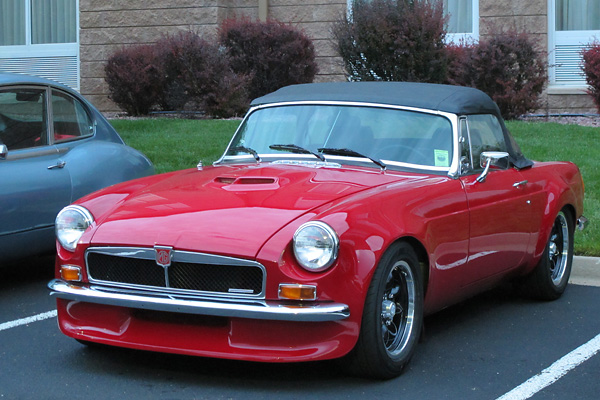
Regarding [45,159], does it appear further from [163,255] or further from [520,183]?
[520,183]

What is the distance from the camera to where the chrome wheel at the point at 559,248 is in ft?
21.1

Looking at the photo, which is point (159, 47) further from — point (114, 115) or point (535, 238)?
point (535, 238)

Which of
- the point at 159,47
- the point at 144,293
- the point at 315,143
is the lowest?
the point at 144,293

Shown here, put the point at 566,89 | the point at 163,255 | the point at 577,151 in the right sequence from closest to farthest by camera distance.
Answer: the point at 163,255 < the point at 577,151 < the point at 566,89

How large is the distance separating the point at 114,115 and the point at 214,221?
1276cm

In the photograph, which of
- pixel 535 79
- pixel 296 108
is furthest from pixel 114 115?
pixel 296 108

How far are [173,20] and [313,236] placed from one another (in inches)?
544

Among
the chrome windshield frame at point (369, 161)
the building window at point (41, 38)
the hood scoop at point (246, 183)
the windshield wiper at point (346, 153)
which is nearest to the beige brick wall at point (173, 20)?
the building window at point (41, 38)

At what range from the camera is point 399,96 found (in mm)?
5770

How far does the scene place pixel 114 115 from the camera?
16688 mm

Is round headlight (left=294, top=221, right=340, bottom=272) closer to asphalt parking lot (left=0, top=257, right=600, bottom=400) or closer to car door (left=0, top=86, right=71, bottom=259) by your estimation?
asphalt parking lot (left=0, top=257, right=600, bottom=400)

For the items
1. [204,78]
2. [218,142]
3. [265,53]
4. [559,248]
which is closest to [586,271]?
[559,248]

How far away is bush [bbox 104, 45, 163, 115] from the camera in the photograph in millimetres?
15633

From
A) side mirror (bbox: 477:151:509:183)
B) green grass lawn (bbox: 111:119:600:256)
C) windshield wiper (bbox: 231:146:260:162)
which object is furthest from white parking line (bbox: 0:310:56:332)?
green grass lawn (bbox: 111:119:600:256)
